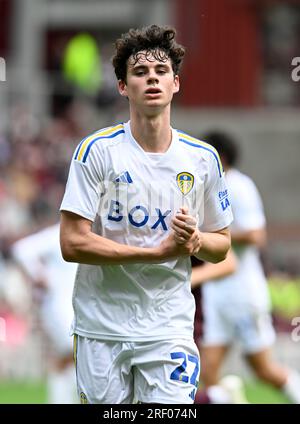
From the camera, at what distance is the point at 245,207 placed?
391 inches

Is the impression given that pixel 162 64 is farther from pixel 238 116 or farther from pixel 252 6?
pixel 252 6

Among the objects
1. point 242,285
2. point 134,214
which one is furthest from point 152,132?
point 242,285

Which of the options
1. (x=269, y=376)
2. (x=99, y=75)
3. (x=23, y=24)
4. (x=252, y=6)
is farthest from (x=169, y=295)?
(x=23, y=24)

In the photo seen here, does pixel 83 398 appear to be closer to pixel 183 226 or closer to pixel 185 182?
pixel 183 226

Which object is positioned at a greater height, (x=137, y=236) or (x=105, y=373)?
(x=137, y=236)

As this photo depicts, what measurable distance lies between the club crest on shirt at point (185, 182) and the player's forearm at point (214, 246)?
0.24 m

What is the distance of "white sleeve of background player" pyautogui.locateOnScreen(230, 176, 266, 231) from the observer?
32.5 feet

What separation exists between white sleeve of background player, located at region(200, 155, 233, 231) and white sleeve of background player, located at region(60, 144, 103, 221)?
1.86ft

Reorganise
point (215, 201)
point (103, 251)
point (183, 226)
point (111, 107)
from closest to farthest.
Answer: point (183, 226), point (103, 251), point (215, 201), point (111, 107)

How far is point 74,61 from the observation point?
2252cm

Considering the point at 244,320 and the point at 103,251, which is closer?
the point at 103,251

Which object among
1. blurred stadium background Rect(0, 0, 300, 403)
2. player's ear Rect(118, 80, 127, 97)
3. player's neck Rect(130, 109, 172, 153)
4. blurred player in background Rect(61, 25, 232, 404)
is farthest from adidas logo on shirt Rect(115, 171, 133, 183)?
blurred stadium background Rect(0, 0, 300, 403)

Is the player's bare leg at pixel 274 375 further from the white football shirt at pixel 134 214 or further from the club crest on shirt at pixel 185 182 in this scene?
the club crest on shirt at pixel 185 182

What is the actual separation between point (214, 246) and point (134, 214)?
45cm
